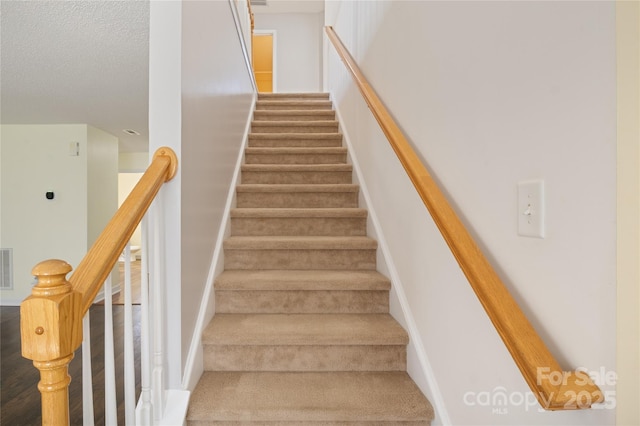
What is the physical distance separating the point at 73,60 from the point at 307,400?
113 inches

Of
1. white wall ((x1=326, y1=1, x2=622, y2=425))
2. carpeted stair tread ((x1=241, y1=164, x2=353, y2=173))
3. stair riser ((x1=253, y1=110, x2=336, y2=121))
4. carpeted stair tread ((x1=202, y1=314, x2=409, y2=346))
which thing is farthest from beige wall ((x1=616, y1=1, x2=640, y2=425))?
stair riser ((x1=253, y1=110, x2=336, y2=121))

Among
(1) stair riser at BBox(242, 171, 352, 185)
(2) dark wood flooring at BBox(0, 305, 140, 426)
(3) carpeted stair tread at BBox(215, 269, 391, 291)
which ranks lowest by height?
Result: (2) dark wood flooring at BBox(0, 305, 140, 426)

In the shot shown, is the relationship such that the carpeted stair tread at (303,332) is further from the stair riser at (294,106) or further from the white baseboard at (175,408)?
the stair riser at (294,106)

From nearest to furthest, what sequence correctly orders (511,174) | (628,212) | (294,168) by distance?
(628,212), (511,174), (294,168)

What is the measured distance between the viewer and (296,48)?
606 centimetres

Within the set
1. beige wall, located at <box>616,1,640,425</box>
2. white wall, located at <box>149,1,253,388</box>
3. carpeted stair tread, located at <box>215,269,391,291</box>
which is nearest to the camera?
beige wall, located at <box>616,1,640,425</box>

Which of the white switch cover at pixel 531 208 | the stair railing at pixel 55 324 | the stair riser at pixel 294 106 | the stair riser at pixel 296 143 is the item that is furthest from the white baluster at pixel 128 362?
the stair riser at pixel 294 106

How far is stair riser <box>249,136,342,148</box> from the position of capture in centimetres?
314

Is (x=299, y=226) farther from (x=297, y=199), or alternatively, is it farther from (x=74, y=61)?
(x=74, y=61)

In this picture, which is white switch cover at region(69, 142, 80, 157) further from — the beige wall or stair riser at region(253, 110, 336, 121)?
the beige wall

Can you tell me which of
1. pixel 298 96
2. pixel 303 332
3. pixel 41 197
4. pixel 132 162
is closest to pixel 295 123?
pixel 298 96

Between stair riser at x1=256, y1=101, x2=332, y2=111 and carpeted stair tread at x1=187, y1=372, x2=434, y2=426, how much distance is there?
310 centimetres

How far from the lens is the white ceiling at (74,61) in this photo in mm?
1932

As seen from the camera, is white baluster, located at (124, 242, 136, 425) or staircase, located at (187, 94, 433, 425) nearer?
white baluster, located at (124, 242, 136, 425)
